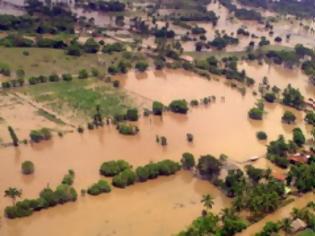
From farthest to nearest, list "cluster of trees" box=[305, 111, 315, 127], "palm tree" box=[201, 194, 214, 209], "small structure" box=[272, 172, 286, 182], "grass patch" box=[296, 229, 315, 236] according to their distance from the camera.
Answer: "cluster of trees" box=[305, 111, 315, 127]
"small structure" box=[272, 172, 286, 182]
"palm tree" box=[201, 194, 214, 209]
"grass patch" box=[296, 229, 315, 236]

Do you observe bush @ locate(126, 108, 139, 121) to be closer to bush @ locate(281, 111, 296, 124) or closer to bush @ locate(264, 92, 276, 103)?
bush @ locate(281, 111, 296, 124)

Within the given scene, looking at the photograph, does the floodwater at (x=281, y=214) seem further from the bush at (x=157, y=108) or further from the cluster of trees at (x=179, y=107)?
the bush at (x=157, y=108)

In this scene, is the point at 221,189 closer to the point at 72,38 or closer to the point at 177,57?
the point at 177,57

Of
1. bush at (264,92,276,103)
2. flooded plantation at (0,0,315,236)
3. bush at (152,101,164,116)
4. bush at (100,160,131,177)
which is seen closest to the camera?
flooded plantation at (0,0,315,236)

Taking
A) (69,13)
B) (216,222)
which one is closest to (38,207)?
(216,222)

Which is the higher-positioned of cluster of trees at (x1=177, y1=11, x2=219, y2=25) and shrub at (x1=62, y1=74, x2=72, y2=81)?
cluster of trees at (x1=177, y1=11, x2=219, y2=25)

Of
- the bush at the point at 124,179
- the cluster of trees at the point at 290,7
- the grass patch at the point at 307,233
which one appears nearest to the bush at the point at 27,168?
the bush at the point at 124,179

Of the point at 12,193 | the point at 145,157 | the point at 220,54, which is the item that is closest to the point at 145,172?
the point at 145,157

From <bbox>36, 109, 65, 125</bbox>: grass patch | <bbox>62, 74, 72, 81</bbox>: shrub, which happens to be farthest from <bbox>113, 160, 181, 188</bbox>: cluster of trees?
<bbox>62, 74, 72, 81</bbox>: shrub
